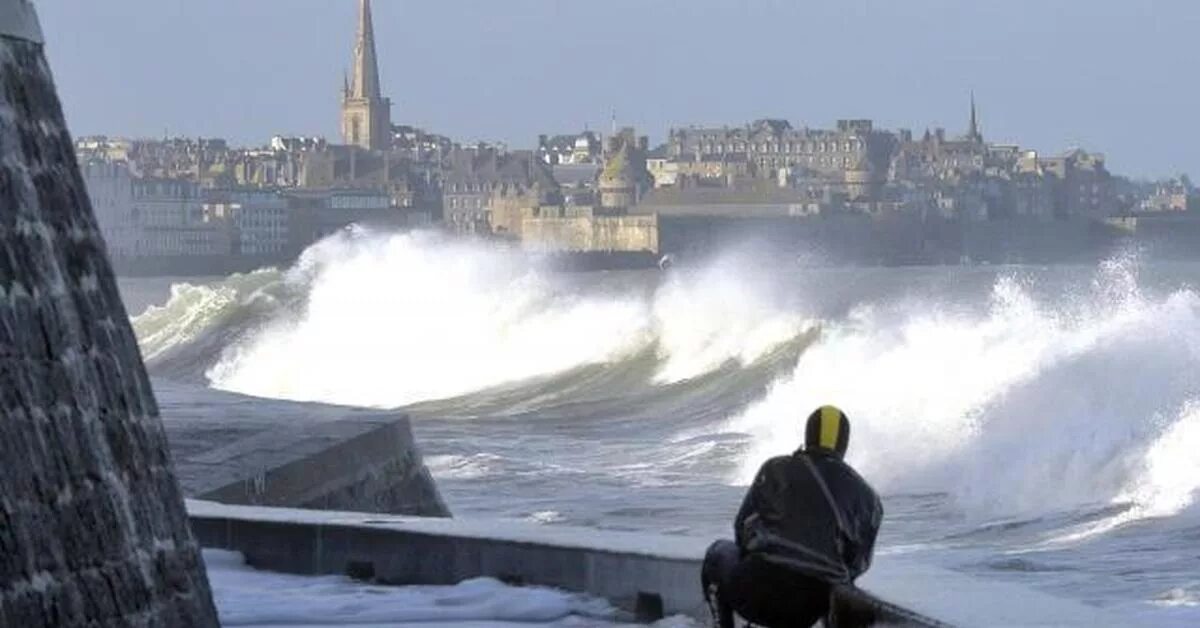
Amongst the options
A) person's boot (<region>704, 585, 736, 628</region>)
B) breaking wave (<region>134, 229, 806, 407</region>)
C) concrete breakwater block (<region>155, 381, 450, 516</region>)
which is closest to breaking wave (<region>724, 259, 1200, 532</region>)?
concrete breakwater block (<region>155, 381, 450, 516</region>)

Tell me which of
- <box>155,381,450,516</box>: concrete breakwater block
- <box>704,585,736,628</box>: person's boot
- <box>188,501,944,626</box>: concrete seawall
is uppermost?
<box>704,585,736,628</box>: person's boot

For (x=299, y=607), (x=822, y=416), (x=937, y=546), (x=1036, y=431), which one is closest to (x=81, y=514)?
(x=822, y=416)

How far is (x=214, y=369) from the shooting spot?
49594 millimetres

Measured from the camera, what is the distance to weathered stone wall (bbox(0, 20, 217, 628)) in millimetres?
4934

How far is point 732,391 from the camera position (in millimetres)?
36781

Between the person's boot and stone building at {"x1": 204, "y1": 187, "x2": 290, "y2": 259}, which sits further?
stone building at {"x1": 204, "y1": 187, "x2": 290, "y2": 259}

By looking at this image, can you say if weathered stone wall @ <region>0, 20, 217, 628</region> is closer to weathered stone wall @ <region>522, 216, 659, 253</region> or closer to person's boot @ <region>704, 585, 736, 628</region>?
person's boot @ <region>704, 585, 736, 628</region>

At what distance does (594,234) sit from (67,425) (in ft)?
500

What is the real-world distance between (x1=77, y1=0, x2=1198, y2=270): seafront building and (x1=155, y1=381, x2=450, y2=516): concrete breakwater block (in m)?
120

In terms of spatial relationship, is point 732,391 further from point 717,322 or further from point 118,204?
point 118,204

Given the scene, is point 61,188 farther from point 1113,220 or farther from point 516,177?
point 516,177

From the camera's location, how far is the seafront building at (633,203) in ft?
513

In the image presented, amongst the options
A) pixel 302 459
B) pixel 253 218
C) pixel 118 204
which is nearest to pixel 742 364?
pixel 302 459

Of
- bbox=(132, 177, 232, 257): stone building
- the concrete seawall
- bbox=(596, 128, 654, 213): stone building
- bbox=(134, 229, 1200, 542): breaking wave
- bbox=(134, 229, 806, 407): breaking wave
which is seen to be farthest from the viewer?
bbox=(596, 128, 654, 213): stone building
